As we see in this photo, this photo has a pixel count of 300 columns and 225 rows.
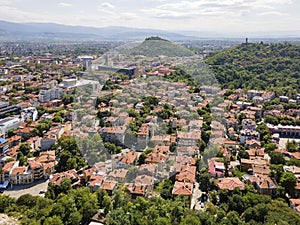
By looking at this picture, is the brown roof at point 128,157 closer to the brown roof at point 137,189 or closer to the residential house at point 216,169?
the brown roof at point 137,189

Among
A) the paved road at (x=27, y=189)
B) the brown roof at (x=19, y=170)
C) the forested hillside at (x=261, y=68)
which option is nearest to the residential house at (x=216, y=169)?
the paved road at (x=27, y=189)

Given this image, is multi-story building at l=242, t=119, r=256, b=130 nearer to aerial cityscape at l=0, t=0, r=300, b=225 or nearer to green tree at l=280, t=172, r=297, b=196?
aerial cityscape at l=0, t=0, r=300, b=225

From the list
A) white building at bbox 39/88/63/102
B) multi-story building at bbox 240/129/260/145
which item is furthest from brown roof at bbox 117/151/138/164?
white building at bbox 39/88/63/102

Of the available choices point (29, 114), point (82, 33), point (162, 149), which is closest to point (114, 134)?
point (162, 149)

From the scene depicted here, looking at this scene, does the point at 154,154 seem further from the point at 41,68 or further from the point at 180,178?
the point at 41,68

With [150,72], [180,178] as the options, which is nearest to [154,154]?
[180,178]

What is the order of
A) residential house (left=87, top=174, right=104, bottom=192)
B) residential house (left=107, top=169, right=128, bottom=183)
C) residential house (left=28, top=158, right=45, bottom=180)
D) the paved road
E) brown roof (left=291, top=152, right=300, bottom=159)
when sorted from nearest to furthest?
residential house (left=87, top=174, right=104, bottom=192), residential house (left=107, top=169, right=128, bottom=183), the paved road, residential house (left=28, top=158, right=45, bottom=180), brown roof (left=291, top=152, right=300, bottom=159)

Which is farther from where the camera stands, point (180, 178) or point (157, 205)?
point (180, 178)
